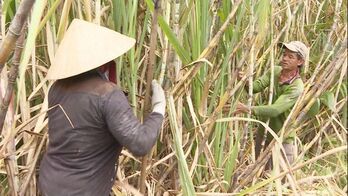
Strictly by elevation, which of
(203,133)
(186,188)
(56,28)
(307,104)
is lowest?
(186,188)

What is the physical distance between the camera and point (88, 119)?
1347 mm

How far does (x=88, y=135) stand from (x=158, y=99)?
0.22 meters

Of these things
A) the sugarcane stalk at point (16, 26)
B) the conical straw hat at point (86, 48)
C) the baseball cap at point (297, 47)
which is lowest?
the baseball cap at point (297, 47)

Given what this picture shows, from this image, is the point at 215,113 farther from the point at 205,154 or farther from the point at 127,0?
the point at 127,0

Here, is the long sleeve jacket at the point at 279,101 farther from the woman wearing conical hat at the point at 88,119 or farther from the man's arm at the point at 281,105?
the woman wearing conical hat at the point at 88,119

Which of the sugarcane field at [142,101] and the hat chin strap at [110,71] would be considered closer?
the sugarcane field at [142,101]

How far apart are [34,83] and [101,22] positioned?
29 cm

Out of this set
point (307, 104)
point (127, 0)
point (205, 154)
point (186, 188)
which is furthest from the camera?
point (205, 154)

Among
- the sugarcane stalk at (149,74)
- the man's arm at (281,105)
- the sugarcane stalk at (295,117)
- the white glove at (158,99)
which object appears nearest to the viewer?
the sugarcane stalk at (295,117)

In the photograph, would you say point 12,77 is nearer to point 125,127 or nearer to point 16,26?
point 16,26

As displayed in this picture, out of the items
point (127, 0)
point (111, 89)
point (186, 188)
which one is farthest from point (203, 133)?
point (127, 0)

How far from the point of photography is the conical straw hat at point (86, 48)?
4.32 ft

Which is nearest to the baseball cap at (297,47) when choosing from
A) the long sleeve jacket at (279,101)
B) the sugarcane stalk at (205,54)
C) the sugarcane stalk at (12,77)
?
the long sleeve jacket at (279,101)

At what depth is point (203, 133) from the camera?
5.09 ft
